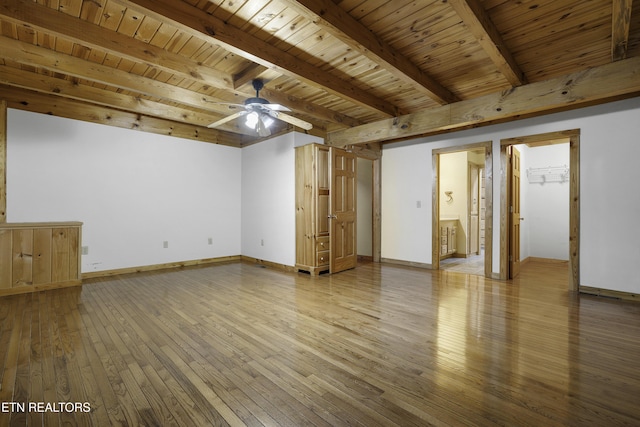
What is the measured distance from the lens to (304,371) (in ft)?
6.42

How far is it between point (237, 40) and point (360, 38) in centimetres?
104

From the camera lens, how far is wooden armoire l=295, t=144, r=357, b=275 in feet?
15.8

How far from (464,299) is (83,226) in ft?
17.8

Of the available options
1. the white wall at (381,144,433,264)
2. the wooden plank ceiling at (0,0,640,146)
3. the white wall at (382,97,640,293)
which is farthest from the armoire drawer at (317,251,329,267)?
the white wall at (382,97,640,293)

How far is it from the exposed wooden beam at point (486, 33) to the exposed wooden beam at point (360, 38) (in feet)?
2.33

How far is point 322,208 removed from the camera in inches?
195

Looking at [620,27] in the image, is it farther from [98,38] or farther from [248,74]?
[98,38]

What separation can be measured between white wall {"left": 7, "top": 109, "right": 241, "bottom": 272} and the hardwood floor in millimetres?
1220

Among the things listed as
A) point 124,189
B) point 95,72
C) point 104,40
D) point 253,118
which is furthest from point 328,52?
point 124,189

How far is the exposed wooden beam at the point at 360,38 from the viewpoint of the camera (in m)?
2.08

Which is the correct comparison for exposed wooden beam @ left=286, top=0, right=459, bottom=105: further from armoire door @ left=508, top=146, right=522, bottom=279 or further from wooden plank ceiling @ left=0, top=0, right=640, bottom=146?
armoire door @ left=508, top=146, right=522, bottom=279

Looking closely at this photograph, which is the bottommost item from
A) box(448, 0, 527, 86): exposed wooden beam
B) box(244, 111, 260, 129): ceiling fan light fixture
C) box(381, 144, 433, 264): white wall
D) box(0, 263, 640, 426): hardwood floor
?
box(0, 263, 640, 426): hardwood floor

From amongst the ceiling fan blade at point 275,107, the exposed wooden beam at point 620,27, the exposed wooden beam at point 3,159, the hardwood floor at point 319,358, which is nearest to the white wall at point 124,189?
the exposed wooden beam at point 3,159

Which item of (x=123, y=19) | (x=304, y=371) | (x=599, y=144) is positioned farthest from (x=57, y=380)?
(x=599, y=144)
